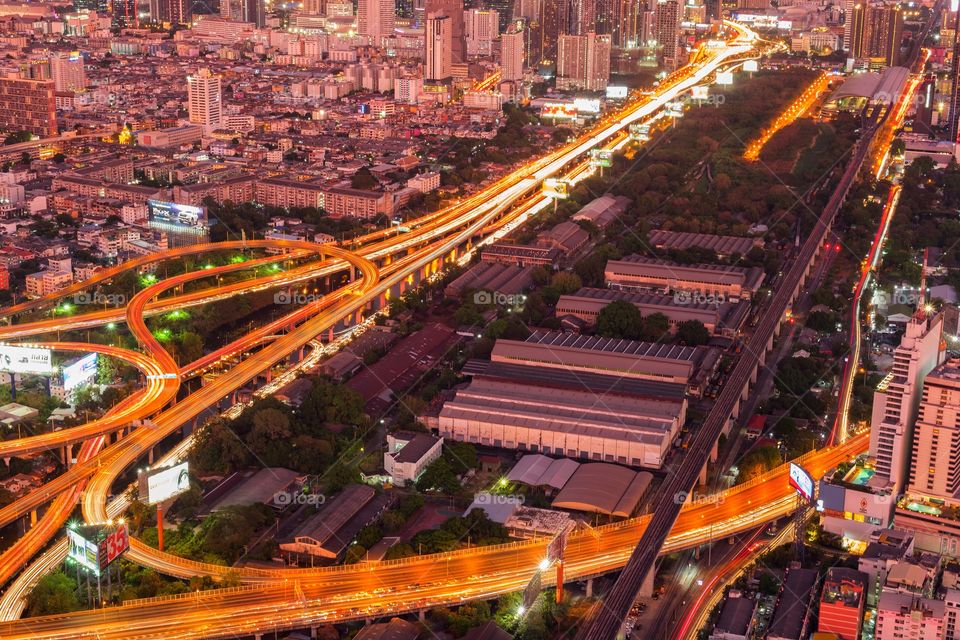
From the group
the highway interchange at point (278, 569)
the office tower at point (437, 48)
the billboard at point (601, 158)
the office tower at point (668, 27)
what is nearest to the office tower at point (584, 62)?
the office tower at point (437, 48)

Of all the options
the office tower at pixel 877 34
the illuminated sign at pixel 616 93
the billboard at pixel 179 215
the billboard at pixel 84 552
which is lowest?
the billboard at pixel 84 552

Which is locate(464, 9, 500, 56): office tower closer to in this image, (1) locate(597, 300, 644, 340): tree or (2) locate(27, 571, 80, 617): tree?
(1) locate(597, 300, 644, 340): tree

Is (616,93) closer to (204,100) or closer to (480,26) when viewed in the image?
(480,26)

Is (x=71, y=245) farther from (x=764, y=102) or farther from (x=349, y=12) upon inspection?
(x=349, y=12)

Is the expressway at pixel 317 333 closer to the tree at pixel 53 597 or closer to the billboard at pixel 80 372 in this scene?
the tree at pixel 53 597

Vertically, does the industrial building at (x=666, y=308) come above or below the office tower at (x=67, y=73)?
below

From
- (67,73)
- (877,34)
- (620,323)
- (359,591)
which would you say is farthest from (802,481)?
(877,34)

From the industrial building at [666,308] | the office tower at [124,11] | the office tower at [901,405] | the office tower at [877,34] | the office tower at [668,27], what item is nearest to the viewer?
the office tower at [901,405]

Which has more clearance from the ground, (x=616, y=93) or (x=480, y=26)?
(x=480, y=26)
